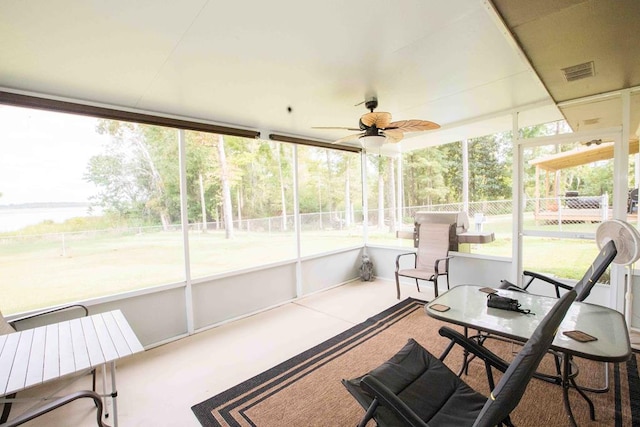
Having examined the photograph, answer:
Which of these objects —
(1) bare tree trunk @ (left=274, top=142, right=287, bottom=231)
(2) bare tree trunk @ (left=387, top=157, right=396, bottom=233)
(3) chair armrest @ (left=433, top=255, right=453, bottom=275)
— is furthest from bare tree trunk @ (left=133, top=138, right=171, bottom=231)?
(2) bare tree trunk @ (left=387, top=157, right=396, bottom=233)

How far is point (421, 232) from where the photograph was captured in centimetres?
431

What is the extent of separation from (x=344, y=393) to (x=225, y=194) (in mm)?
3049

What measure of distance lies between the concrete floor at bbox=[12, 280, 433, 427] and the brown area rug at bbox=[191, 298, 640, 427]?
6.6 inches

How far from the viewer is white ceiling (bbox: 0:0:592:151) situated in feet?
4.92

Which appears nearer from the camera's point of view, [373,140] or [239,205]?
[373,140]

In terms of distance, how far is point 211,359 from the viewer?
267 centimetres

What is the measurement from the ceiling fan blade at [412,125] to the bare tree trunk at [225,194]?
244 cm

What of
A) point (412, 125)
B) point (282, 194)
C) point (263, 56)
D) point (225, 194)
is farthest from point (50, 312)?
point (412, 125)

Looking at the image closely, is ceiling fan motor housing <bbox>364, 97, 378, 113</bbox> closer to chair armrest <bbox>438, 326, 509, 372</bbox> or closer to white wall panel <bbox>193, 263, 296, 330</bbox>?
chair armrest <bbox>438, 326, 509, 372</bbox>

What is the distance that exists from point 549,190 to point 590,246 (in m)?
0.72

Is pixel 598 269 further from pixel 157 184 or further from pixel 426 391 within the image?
pixel 157 184

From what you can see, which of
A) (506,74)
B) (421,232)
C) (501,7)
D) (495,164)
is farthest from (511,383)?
(495,164)

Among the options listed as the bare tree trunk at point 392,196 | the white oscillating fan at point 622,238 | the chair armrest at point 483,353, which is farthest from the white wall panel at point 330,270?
the white oscillating fan at point 622,238

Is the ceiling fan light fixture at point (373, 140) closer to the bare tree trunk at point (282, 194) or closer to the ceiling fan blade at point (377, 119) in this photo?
the ceiling fan blade at point (377, 119)
